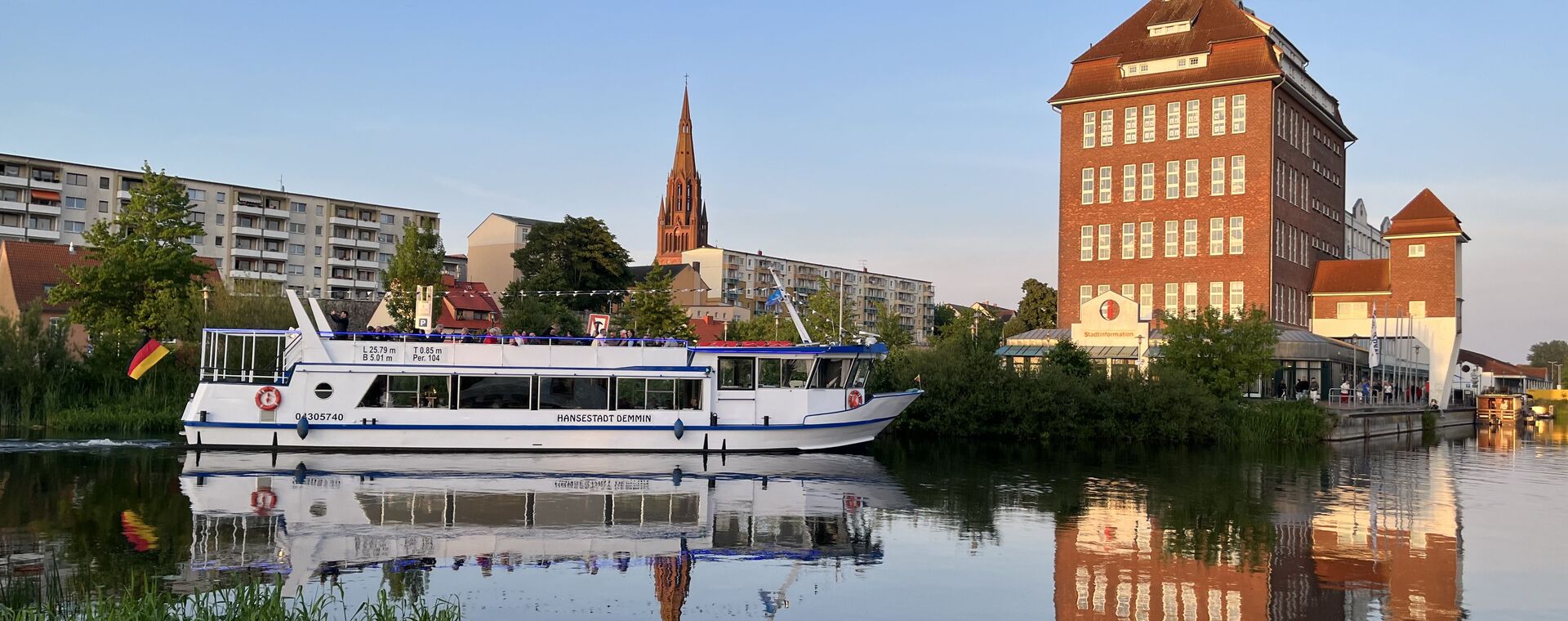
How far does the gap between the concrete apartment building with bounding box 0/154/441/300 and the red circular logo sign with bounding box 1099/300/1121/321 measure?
6331 cm

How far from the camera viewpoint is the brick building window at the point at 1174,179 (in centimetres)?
7069

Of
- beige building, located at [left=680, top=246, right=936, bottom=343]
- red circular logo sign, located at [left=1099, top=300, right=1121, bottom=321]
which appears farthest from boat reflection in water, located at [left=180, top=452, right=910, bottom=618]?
beige building, located at [left=680, top=246, right=936, bottom=343]

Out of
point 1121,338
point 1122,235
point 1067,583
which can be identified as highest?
point 1122,235

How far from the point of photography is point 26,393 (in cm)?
→ 4344

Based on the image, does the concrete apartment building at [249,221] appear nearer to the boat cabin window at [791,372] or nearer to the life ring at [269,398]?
the life ring at [269,398]

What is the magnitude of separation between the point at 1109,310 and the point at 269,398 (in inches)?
1604

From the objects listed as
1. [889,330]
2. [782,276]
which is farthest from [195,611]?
[782,276]

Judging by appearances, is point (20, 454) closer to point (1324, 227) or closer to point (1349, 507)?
point (1349, 507)

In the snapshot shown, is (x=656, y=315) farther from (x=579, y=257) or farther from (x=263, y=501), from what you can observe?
(x=263, y=501)

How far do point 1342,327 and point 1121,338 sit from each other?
68.0 feet

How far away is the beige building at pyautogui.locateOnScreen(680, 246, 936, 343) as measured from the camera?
159 meters

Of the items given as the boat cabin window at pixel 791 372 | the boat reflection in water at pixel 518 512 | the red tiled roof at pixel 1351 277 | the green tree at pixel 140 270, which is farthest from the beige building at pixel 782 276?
the boat reflection in water at pixel 518 512

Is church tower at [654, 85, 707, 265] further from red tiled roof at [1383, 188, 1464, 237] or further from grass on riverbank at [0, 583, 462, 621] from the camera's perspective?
grass on riverbank at [0, 583, 462, 621]

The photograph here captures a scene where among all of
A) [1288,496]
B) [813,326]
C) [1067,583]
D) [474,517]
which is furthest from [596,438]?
[813,326]
